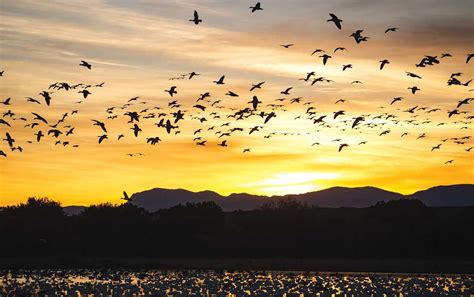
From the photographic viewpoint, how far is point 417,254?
90188mm

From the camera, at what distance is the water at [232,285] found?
53.7m

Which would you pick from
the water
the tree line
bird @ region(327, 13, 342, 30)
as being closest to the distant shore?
the tree line

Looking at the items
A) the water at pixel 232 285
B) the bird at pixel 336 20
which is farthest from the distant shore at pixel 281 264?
the bird at pixel 336 20

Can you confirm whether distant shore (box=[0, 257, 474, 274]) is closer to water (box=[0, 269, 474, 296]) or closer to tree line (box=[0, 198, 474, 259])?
tree line (box=[0, 198, 474, 259])

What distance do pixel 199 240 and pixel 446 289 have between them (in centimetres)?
4492

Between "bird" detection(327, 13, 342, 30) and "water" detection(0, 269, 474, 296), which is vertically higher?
"bird" detection(327, 13, 342, 30)

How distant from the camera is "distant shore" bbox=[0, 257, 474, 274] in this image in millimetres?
81750

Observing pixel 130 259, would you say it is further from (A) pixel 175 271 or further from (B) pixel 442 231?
(B) pixel 442 231

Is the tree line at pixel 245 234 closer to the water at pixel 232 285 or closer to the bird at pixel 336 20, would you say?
the water at pixel 232 285

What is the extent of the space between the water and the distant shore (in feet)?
25.9

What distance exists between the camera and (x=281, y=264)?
284ft

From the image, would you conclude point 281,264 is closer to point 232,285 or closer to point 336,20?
point 232,285

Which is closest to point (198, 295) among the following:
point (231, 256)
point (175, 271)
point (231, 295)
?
point (231, 295)

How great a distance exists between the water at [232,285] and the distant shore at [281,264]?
789 centimetres
